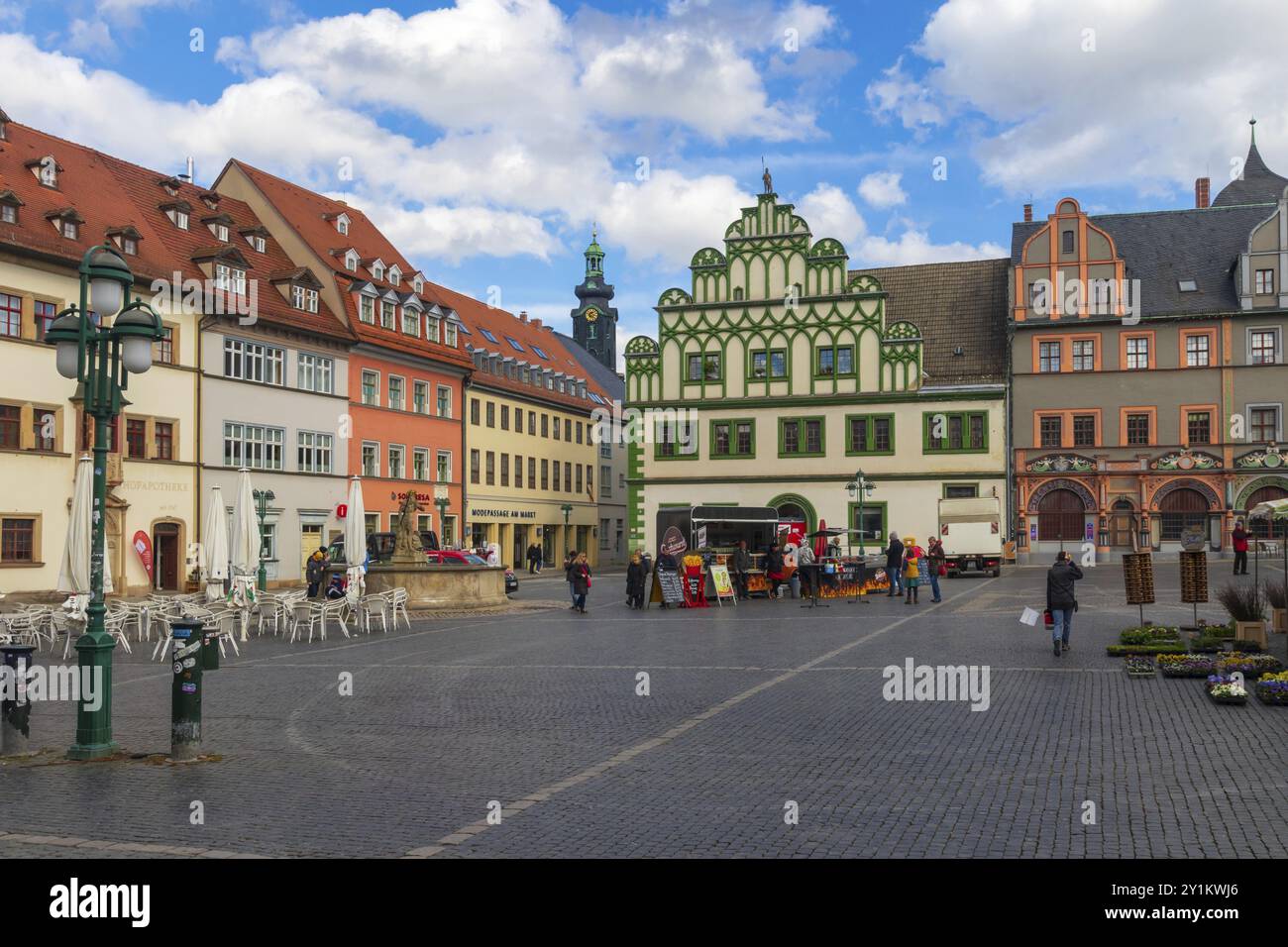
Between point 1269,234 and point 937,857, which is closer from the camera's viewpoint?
point 937,857

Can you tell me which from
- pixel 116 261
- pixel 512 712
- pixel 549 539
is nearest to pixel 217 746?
pixel 512 712

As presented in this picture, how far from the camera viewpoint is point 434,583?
30.8 metres

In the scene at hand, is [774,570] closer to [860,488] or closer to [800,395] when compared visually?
[860,488]

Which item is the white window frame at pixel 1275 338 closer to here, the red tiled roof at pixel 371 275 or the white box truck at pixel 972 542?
the white box truck at pixel 972 542

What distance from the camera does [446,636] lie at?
24.5 m

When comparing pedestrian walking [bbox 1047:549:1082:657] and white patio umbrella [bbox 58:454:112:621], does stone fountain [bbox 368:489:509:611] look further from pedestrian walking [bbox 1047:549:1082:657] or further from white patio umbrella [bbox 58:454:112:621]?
pedestrian walking [bbox 1047:549:1082:657]

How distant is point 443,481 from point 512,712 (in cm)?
4725

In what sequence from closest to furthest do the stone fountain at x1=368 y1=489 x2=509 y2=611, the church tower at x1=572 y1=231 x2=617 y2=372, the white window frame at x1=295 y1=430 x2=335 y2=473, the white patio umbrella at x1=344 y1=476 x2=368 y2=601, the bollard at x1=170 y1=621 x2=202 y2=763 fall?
the bollard at x1=170 y1=621 x2=202 y2=763, the white patio umbrella at x1=344 y1=476 x2=368 y2=601, the stone fountain at x1=368 y1=489 x2=509 y2=611, the white window frame at x1=295 y1=430 x2=335 y2=473, the church tower at x1=572 y1=231 x2=617 y2=372

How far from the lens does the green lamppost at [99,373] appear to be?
11234mm

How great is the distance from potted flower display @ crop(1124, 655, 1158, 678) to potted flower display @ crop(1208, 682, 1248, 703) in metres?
2.19

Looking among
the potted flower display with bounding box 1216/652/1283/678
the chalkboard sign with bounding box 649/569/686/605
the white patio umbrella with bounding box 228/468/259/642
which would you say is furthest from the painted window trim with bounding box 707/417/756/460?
the potted flower display with bounding box 1216/652/1283/678

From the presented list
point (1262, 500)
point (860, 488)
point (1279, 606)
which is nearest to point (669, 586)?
point (1279, 606)

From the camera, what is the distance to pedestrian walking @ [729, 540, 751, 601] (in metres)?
36.1

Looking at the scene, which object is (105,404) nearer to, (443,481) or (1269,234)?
(443,481)
